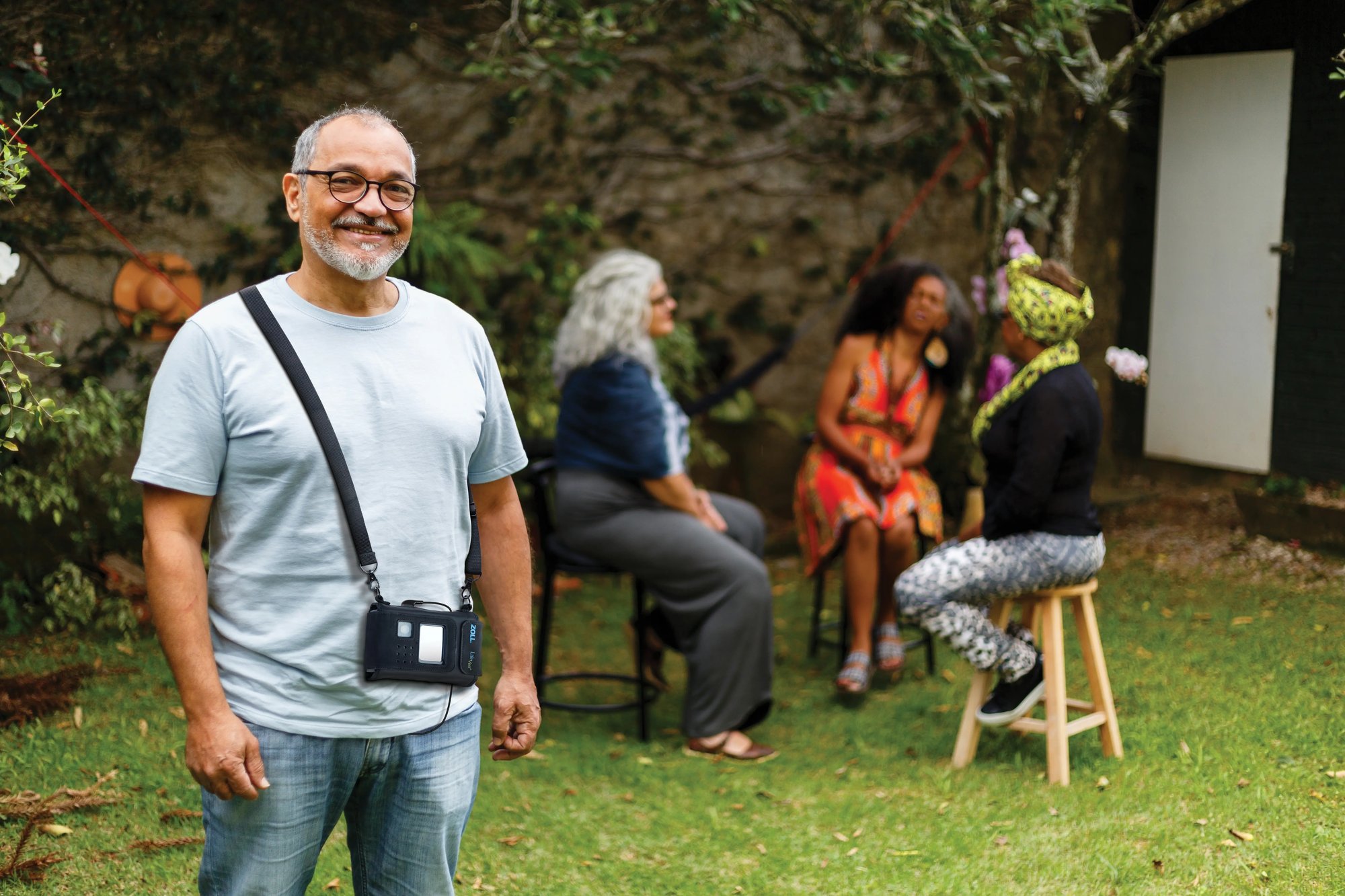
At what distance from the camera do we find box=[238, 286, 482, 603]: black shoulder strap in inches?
76.1

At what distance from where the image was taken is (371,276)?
6.63 ft

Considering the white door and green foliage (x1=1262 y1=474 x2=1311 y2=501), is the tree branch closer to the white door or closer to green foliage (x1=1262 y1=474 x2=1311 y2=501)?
the white door

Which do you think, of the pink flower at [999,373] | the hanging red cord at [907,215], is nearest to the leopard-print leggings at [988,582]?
the pink flower at [999,373]

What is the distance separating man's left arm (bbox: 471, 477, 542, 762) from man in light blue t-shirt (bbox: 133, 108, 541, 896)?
0.13 metres

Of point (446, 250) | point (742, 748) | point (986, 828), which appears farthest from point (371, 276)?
point (446, 250)

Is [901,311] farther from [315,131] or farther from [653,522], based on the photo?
Result: [315,131]

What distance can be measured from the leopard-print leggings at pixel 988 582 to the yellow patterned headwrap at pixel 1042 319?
1.41ft

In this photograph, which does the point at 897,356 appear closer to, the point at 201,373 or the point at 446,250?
the point at 446,250

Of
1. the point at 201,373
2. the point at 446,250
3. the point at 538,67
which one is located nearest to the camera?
the point at 201,373

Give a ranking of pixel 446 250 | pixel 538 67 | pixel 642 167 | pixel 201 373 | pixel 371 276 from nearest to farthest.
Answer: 1. pixel 201 373
2. pixel 371 276
3. pixel 538 67
4. pixel 446 250
5. pixel 642 167

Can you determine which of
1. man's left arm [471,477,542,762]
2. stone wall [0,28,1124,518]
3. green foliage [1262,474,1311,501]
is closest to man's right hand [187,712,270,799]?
man's left arm [471,477,542,762]

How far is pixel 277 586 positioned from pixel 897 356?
11.6ft

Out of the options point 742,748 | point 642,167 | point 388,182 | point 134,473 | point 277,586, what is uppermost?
point 642,167

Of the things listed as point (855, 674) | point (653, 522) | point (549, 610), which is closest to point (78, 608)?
point (549, 610)
